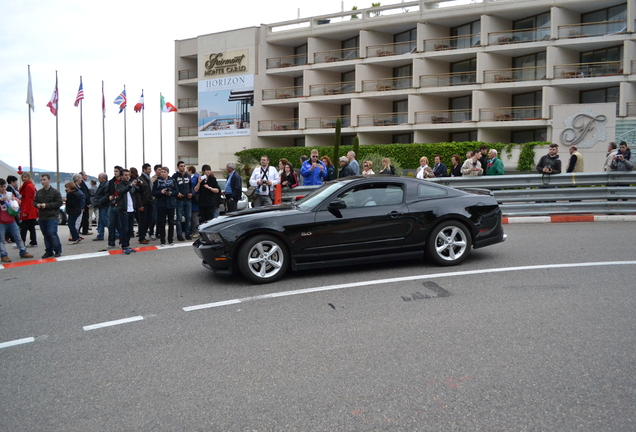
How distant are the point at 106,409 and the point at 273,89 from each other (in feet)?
161

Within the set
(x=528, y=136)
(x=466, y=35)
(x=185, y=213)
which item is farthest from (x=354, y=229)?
(x=466, y=35)

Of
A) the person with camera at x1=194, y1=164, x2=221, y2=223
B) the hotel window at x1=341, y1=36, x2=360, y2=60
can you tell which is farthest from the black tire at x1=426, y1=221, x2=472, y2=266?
the hotel window at x1=341, y1=36, x2=360, y2=60

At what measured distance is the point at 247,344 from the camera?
5.16 meters

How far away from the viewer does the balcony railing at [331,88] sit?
4753 cm

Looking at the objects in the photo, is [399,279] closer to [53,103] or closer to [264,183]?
[264,183]

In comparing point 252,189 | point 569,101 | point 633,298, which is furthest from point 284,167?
point 569,101

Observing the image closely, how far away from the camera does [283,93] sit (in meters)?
51.2

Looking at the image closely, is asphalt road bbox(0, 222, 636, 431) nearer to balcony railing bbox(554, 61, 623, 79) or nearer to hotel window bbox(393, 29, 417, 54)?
balcony railing bbox(554, 61, 623, 79)

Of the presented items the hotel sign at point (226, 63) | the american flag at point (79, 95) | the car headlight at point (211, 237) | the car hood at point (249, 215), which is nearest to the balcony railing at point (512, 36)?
the hotel sign at point (226, 63)

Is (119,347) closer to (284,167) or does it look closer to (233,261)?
(233,261)

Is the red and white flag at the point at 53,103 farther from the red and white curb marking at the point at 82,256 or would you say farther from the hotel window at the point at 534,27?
the red and white curb marking at the point at 82,256

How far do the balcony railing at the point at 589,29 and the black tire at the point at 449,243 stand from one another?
35.6 meters

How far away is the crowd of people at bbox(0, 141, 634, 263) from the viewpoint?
454 inches

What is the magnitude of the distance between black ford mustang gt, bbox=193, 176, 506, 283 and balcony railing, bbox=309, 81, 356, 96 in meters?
40.1
